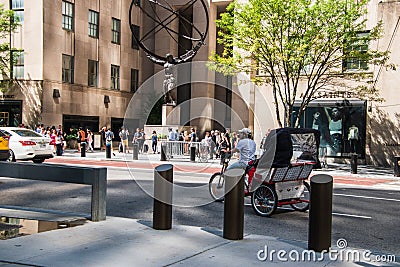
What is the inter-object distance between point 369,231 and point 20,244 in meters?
5.94

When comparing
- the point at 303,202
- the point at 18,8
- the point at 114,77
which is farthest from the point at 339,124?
the point at 18,8

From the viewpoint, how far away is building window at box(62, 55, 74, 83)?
34.7 meters

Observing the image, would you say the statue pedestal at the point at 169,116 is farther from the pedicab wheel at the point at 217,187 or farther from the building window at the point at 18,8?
the pedicab wheel at the point at 217,187

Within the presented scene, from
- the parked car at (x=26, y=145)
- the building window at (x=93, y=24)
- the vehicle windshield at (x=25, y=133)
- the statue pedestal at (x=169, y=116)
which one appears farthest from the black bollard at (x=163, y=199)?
the building window at (x=93, y=24)

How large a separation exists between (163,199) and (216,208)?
10.3 feet

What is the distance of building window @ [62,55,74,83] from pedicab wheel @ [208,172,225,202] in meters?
25.7

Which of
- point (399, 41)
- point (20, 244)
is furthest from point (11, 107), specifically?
point (20, 244)

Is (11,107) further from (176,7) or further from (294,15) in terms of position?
(294,15)

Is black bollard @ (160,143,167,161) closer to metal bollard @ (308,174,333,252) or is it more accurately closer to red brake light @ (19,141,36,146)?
red brake light @ (19,141,36,146)

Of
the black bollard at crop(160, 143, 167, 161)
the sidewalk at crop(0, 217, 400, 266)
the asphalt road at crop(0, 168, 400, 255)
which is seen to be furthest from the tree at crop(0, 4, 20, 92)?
the sidewalk at crop(0, 217, 400, 266)

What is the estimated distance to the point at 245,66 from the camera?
78.7ft

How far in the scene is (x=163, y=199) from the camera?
24.7ft

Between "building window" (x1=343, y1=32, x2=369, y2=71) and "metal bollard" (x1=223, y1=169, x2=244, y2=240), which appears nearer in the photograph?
"metal bollard" (x1=223, y1=169, x2=244, y2=240)

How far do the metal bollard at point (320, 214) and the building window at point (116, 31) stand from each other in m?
34.9
